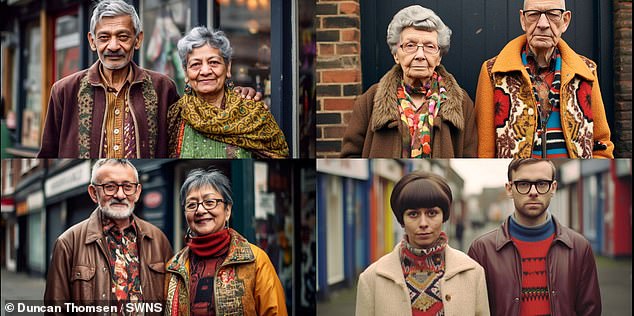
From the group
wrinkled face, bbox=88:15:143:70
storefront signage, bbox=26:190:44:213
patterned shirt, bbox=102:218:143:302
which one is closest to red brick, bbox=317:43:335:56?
wrinkled face, bbox=88:15:143:70

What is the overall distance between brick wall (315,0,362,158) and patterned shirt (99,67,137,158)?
48.9 inches

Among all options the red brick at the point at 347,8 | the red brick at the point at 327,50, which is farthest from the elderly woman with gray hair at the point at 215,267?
the red brick at the point at 347,8

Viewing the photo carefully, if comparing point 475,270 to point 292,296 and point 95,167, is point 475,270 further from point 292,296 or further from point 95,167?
point 95,167

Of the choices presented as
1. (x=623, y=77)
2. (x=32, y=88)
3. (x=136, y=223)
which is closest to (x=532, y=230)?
(x=623, y=77)

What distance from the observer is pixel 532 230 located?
167 inches

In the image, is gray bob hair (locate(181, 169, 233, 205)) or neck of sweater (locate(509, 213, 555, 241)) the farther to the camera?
gray bob hair (locate(181, 169, 233, 205))

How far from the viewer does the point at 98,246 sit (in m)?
4.34

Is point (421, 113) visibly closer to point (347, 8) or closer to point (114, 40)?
point (347, 8)

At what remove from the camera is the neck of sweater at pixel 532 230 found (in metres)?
4.23

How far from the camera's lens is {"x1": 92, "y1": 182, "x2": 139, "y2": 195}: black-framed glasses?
437 cm

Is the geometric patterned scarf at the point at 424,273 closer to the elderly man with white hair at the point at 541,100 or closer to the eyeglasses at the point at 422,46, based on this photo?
the elderly man with white hair at the point at 541,100

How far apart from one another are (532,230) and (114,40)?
7.43ft

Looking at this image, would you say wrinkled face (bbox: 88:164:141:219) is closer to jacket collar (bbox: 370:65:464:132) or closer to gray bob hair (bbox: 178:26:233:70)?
gray bob hair (bbox: 178:26:233:70)

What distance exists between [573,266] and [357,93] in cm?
164
